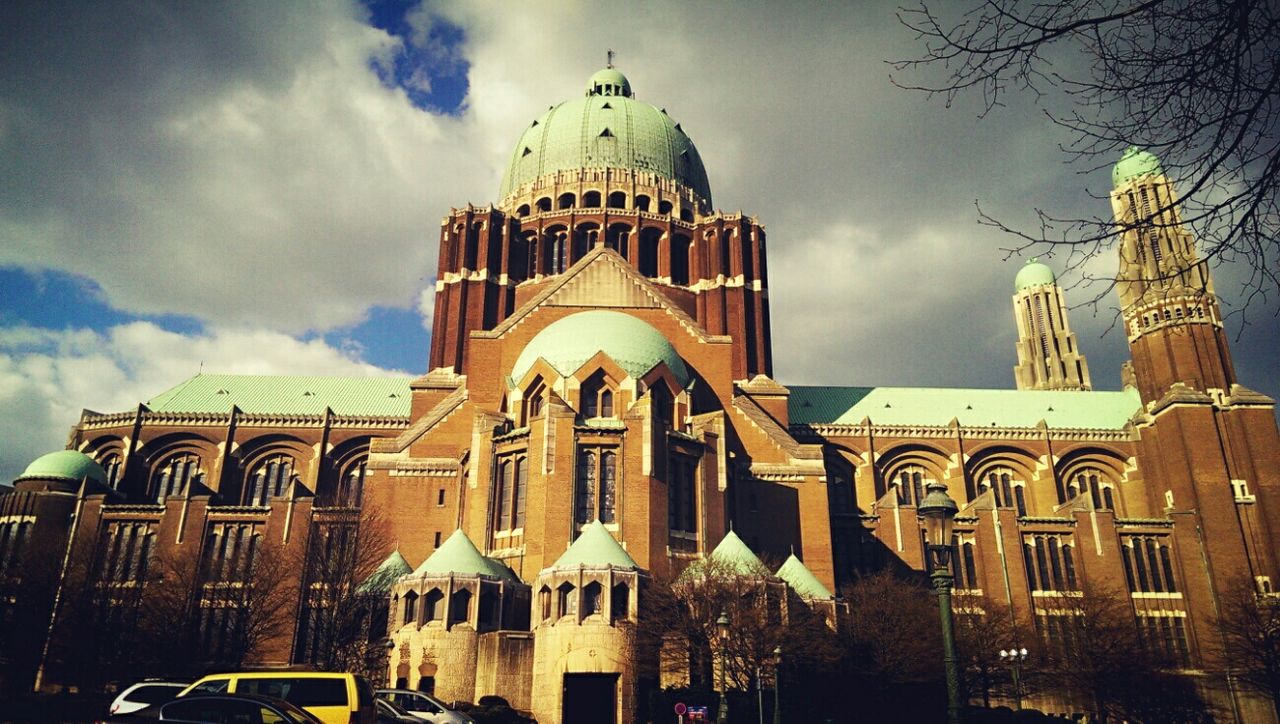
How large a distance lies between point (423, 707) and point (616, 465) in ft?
47.9

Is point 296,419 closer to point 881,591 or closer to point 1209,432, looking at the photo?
point 881,591

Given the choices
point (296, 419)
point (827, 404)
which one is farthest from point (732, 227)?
point (296, 419)

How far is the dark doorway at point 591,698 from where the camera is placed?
3159 cm

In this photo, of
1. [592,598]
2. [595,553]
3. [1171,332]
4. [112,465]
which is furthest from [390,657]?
[1171,332]

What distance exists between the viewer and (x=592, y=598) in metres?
32.8

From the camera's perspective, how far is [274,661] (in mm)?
40781

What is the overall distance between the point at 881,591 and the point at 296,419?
35.6 m

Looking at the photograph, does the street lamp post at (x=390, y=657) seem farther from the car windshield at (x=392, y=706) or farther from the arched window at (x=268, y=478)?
the arched window at (x=268, y=478)

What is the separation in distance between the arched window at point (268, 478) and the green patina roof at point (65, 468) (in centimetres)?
766

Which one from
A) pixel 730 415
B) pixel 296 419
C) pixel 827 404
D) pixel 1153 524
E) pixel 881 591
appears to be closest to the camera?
pixel 881 591

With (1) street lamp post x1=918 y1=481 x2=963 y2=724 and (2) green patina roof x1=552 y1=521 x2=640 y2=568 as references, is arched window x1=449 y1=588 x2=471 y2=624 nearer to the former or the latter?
(2) green patina roof x1=552 y1=521 x2=640 y2=568

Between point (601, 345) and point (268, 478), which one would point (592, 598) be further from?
point (268, 478)

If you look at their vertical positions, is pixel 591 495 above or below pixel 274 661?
above

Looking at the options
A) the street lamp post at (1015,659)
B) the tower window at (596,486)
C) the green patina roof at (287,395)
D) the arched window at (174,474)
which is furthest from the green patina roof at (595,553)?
the arched window at (174,474)
